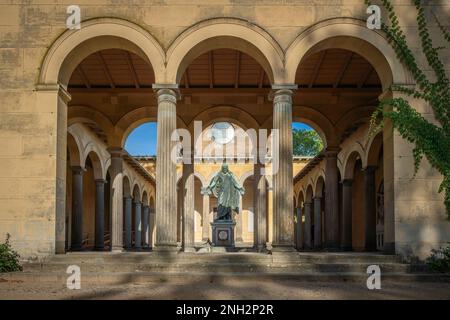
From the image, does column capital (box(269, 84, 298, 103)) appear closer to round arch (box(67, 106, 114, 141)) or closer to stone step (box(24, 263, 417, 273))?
stone step (box(24, 263, 417, 273))

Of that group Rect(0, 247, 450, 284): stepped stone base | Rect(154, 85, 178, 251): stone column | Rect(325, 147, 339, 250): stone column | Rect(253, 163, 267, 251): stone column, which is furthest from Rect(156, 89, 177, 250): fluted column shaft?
Rect(325, 147, 339, 250): stone column

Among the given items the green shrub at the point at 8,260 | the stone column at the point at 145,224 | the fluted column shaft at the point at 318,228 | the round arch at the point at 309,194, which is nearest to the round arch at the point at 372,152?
the fluted column shaft at the point at 318,228

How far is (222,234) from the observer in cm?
2172

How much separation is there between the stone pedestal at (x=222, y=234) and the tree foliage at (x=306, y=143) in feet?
106

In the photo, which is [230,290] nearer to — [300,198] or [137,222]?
[137,222]

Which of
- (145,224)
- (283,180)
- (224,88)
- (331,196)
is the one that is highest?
(224,88)

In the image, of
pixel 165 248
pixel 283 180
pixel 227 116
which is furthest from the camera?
pixel 227 116

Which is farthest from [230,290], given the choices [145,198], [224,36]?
[145,198]

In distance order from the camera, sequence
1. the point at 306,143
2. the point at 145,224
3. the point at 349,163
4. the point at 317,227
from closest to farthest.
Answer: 1. the point at 349,163
2. the point at 317,227
3. the point at 145,224
4. the point at 306,143

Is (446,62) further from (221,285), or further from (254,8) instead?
(221,285)

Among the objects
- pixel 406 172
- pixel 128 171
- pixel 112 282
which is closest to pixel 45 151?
pixel 112 282

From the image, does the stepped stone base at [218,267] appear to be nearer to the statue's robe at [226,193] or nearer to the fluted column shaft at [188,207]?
the fluted column shaft at [188,207]

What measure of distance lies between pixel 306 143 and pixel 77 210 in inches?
1278

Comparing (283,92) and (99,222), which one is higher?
(283,92)
